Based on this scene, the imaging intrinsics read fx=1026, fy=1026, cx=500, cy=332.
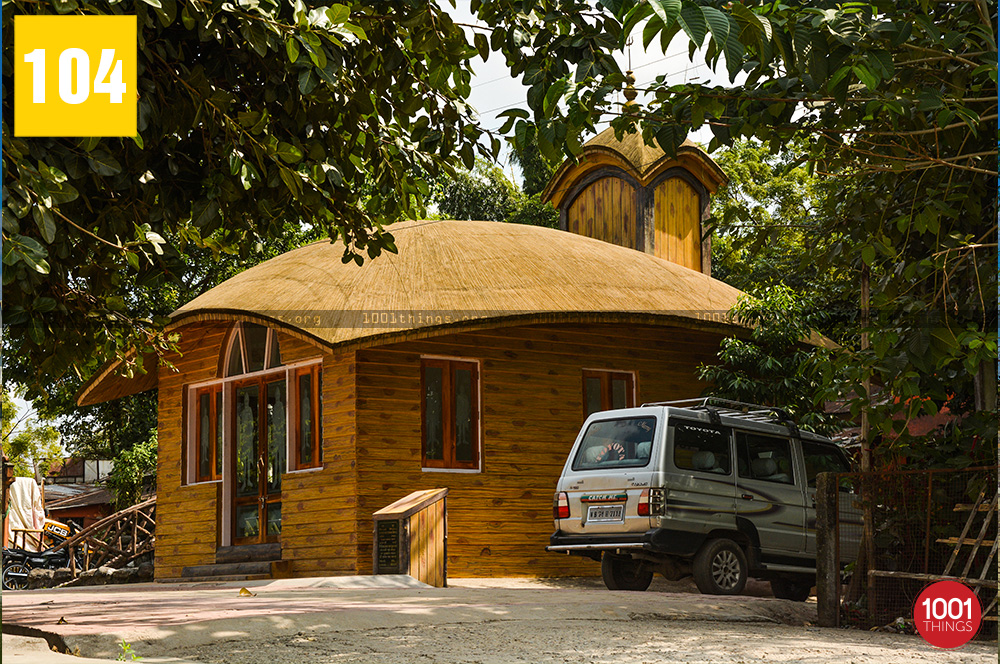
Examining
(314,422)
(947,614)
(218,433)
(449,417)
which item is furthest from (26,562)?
(947,614)

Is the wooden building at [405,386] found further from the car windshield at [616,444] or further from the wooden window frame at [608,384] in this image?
the car windshield at [616,444]

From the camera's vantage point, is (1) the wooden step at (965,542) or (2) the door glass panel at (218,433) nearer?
(1) the wooden step at (965,542)

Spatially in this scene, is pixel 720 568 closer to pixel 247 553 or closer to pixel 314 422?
pixel 314 422

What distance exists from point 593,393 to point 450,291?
3147mm

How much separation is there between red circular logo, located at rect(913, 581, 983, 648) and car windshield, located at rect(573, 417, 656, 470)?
3282mm

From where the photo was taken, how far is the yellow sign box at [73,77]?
428 centimetres

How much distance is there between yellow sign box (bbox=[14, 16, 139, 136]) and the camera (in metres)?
4.28

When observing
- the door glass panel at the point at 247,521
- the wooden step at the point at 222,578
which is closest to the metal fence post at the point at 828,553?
the wooden step at the point at 222,578

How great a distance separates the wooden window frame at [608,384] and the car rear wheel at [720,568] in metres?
4.71

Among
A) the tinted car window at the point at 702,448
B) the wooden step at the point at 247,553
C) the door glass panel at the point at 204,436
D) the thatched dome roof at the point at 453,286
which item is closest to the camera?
the tinted car window at the point at 702,448

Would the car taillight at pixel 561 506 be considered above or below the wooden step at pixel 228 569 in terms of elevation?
above

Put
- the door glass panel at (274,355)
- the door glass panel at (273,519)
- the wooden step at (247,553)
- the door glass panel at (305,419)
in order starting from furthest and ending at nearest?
the door glass panel at (274,355) < the door glass panel at (273,519) < the wooden step at (247,553) < the door glass panel at (305,419)

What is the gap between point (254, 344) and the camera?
16078 millimetres

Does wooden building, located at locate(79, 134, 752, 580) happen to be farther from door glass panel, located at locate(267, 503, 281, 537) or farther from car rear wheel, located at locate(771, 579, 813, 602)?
car rear wheel, located at locate(771, 579, 813, 602)
